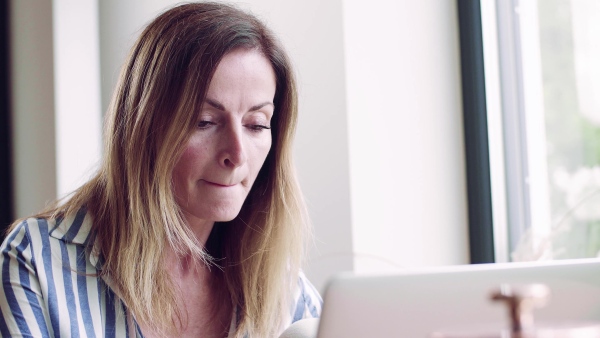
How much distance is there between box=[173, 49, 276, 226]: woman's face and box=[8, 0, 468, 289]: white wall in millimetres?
544

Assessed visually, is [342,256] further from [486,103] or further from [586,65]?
[586,65]

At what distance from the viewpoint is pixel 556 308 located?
0.74 m

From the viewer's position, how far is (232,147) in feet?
4.31

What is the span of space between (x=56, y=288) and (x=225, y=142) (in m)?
0.37

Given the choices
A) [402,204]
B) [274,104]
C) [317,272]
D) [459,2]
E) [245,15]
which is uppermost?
[459,2]

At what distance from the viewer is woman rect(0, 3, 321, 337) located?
1.25 m

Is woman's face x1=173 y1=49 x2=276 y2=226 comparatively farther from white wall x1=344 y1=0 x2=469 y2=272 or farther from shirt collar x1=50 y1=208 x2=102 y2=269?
white wall x1=344 y1=0 x2=469 y2=272

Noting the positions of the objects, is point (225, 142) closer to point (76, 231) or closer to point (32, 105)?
point (76, 231)

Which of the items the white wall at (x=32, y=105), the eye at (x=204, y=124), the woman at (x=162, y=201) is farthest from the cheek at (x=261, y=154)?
the white wall at (x=32, y=105)

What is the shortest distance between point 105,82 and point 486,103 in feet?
4.41

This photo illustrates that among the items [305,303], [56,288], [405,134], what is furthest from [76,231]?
[405,134]

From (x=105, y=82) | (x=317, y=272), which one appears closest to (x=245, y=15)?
(x=317, y=272)

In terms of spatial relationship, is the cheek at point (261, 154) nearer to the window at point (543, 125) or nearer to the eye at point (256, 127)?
the eye at point (256, 127)

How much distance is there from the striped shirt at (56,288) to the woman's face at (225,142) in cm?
20
